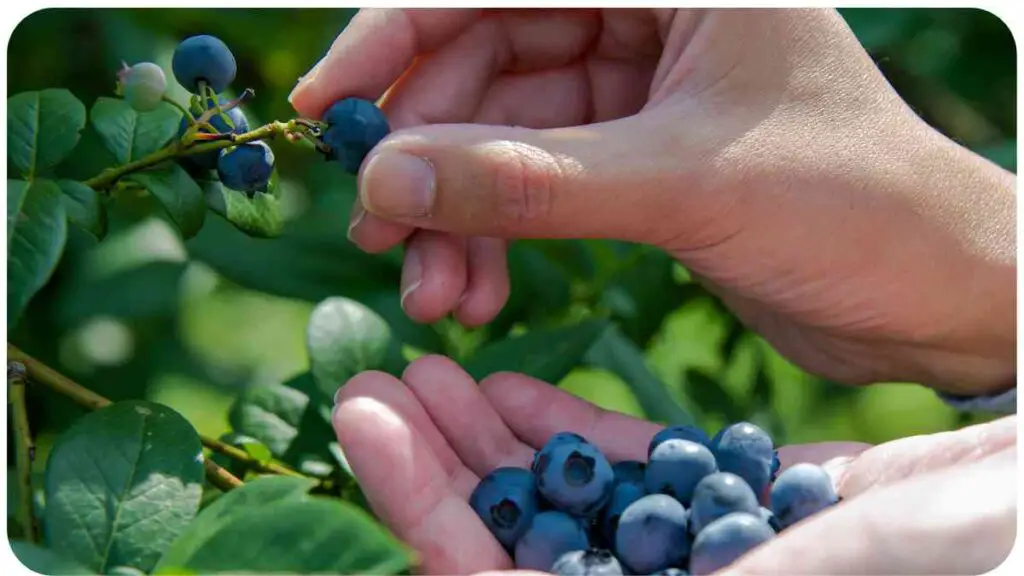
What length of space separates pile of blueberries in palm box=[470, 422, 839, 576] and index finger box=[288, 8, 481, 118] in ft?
1.90

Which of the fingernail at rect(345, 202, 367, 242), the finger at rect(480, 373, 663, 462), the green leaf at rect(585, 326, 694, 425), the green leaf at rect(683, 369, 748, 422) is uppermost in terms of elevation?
the fingernail at rect(345, 202, 367, 242)

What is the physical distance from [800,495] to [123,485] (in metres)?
0.70

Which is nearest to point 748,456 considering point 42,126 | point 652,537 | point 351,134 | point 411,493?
point 652,537

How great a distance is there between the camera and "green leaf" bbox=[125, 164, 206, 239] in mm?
1198

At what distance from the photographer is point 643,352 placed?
194 cm

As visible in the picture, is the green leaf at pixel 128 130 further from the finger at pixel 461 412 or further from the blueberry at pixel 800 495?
the blueberry at pixel 800 495

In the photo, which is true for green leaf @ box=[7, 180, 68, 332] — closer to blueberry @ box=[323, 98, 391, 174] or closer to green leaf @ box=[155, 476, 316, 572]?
green leaf @ box=[155, 476, 316, 572]

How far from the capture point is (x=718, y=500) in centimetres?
122

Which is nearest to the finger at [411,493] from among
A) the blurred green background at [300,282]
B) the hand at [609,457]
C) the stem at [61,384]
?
the hand at [609,457]

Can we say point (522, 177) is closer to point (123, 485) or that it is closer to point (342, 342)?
point (342, 342)

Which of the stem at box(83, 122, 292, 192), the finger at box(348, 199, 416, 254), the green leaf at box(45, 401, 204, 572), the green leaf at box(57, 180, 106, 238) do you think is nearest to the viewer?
the green leaf at box(45, 401, 204, 572)

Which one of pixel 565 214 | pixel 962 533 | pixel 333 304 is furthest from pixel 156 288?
pixel 962 533

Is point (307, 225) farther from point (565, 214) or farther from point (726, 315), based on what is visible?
point (726, 315)

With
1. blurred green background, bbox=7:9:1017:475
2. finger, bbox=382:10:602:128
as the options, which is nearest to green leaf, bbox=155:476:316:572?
blurred green background, bbox=7:9:1017:475
